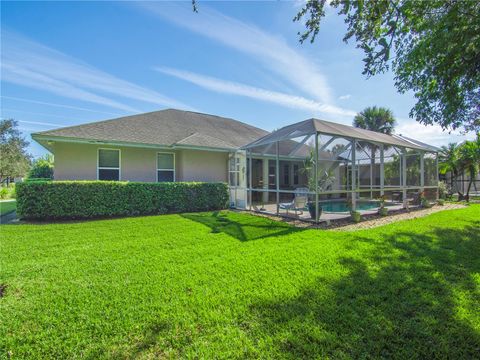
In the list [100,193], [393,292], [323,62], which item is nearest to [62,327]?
[393,292]

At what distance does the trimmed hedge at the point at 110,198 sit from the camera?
8453mm

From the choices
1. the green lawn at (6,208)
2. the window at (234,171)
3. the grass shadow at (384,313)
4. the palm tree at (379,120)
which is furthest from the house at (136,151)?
the palm tree at (379,120)

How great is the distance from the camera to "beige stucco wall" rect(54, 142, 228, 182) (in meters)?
10.7

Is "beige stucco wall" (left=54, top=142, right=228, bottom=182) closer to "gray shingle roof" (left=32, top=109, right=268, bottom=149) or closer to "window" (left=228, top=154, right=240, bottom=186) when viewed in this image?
"window" (left=228, top=154, right=240, bottom=186)

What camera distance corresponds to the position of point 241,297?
11.1 ft

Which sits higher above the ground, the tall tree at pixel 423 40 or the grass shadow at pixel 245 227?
the tall tree at pixel 423 40

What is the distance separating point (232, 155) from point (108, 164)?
656 cm

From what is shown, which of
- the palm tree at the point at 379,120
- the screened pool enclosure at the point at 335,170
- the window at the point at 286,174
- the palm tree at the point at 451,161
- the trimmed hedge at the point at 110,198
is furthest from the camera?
the palm tree at the point at 379,120

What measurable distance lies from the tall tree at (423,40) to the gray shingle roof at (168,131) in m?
8.46

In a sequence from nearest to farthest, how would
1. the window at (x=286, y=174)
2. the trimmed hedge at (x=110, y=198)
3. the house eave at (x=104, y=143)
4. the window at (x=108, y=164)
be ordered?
1. the trimmed hedge at (x=110, y=198)
2. the house eave at (x=104, y=143)
3. the window at (x=108, y=164)
4. the window at (x=286, y=174)

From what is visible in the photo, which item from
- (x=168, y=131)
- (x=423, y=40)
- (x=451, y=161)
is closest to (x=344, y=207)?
(x=423, y=40)

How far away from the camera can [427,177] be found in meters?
15.1

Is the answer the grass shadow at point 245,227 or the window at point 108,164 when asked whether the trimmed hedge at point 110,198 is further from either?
the window at point 108,164

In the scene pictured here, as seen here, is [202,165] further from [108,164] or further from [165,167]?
[108,164]
